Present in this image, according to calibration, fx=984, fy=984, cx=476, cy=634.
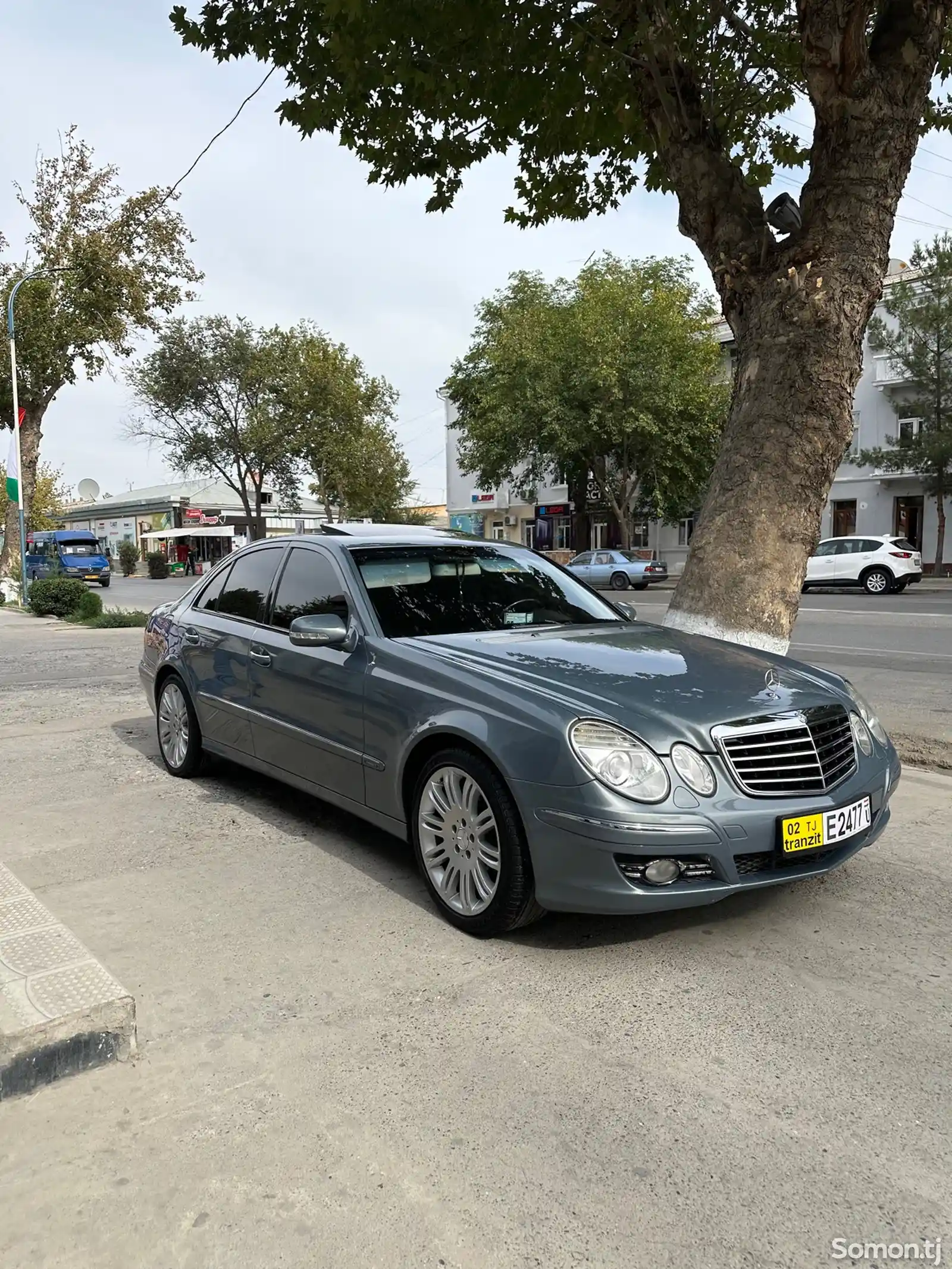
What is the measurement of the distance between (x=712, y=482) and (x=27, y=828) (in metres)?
4.76

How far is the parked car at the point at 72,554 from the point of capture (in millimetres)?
40438

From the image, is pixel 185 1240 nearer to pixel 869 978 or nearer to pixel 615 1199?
pixel 615 1199

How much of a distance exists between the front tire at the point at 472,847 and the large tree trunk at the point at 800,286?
3.21 metres

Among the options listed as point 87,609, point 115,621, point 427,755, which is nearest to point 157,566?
point 87,609

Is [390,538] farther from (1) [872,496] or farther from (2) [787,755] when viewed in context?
(1) [872,496]

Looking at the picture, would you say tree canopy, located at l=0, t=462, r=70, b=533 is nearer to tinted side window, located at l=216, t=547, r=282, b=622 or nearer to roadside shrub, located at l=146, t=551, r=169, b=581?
roadside shrub, located at l=146, t=551, r=169, b=581

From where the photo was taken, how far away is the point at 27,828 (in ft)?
16.8

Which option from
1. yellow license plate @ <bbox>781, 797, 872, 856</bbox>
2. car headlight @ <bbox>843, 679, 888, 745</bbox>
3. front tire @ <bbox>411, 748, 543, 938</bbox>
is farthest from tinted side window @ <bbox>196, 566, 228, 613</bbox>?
yellow license plate @ <bbox>781, 797, 872, 856</bbox>

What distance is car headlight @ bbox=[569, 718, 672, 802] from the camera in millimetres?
3225

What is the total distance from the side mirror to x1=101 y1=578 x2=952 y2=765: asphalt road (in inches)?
167

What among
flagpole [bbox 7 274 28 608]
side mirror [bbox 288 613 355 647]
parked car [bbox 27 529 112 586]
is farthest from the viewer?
parked car [bbox 27 529 112 586]

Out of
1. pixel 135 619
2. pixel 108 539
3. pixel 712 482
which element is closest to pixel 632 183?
pixel 712 482

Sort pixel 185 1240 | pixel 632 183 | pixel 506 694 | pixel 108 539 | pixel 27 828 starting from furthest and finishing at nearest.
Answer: pixel 108 539 → pixel 632 183 → pixel 27 828 → pixel 506 694 → pixel 185 1240

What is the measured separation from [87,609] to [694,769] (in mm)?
18692
